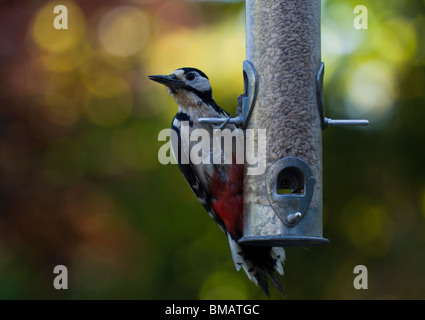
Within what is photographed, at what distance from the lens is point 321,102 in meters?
7.35

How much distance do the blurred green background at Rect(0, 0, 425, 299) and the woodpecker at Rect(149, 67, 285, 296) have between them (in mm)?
2054

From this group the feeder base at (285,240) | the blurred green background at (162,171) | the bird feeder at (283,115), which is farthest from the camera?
the blurred green background at (162,171)

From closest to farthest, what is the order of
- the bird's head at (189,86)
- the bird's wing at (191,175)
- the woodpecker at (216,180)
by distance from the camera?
the woodpecker at (216,180)
the bird's head at (189,86)
the bird's wing at (191,175)

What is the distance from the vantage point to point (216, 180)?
7957 millimetres

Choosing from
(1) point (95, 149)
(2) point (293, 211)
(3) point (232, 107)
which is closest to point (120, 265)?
(1) point (95, 149)

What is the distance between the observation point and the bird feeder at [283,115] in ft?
23.2

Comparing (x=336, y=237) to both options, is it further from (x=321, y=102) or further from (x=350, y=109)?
(x=321, y=102)

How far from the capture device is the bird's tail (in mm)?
7918

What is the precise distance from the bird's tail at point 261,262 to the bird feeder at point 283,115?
0.73 metres

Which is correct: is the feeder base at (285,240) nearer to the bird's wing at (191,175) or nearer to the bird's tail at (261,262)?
the bird's tail at (261,262)

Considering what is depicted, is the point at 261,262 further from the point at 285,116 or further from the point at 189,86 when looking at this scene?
the point at 189,86

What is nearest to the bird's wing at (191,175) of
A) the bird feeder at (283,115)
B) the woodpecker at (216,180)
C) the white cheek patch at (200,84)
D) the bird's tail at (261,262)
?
the woodpecker at (216,180)

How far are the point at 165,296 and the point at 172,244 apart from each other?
603mm

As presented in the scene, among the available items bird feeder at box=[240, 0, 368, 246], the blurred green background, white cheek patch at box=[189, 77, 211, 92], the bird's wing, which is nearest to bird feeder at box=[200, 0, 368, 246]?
bird feeder at box=[240, 0, 368, 246]
